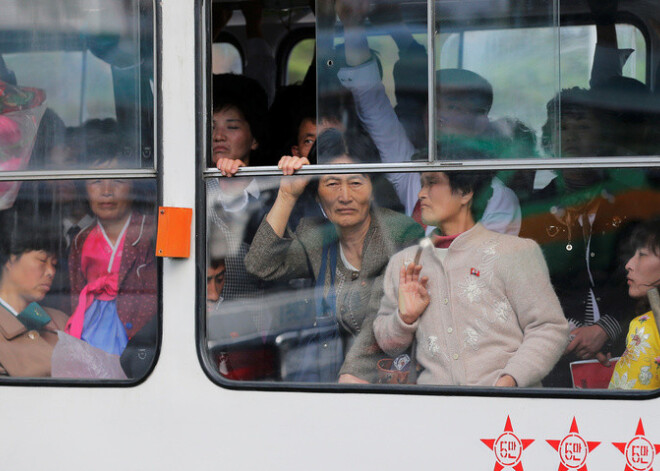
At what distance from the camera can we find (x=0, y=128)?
8.30ft

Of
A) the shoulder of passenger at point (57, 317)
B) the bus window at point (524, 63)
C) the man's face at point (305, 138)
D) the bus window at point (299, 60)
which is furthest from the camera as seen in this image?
the bus window at point (299, 60)

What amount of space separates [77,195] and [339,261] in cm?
85

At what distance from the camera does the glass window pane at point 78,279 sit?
243cm

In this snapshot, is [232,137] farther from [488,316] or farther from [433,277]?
[488,316]

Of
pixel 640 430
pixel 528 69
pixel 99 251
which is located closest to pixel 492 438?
pixel 640 430

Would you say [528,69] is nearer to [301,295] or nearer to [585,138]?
[585,138]

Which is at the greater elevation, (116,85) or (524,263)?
(116,85)

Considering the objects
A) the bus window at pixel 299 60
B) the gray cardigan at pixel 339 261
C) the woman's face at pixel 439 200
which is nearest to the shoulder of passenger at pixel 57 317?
the gray cardigan at pixel 339 261

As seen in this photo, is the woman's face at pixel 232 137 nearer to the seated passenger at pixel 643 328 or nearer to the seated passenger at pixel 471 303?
Result: the seated passenger at pixel 471 303

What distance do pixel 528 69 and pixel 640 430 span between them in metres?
1.04

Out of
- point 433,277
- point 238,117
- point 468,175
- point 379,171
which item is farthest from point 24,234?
point 468,175

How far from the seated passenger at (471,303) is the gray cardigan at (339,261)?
66 mm

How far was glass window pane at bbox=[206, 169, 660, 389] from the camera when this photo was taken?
2199 millimetres

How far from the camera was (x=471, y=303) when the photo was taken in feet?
7.36
